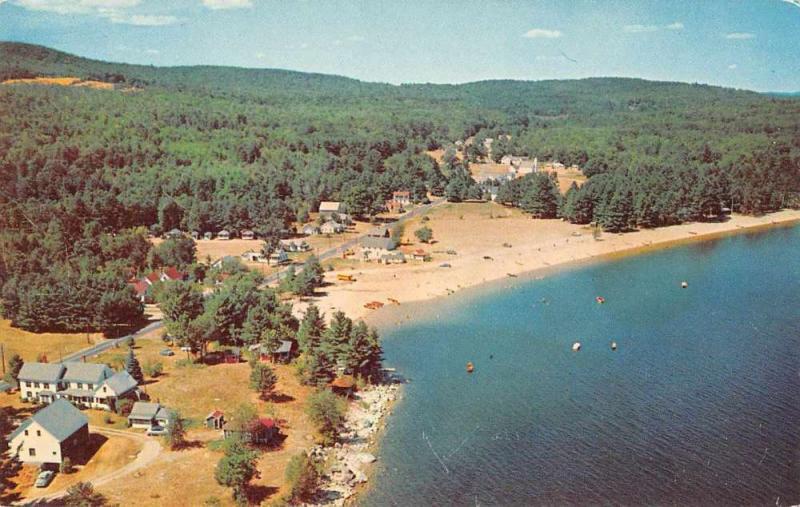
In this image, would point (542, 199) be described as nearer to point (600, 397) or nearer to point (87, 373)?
point (600, 397)

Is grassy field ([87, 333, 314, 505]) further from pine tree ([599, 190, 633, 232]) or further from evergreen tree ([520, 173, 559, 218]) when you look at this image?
evergreen tree ([520, 173, 559, 218])

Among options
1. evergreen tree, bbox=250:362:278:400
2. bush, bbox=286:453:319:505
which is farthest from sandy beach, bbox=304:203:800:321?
bush, bbox=286:453:319:505

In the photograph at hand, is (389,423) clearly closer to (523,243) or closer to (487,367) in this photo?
(487,367)

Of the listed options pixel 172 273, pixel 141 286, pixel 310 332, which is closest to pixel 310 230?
Result: pixel 172 273

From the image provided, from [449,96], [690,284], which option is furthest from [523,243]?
[449,96]

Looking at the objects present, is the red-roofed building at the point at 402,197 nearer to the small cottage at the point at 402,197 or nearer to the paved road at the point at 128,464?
the small cottage at the point at 402,197

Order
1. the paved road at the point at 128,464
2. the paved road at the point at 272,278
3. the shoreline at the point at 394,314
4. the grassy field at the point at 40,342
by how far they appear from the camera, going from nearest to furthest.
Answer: the paved road at the point at 128,464, the shoreline at the point at 394,314, the grassy field at the point at 40,342, the paved road at the point at 272,278

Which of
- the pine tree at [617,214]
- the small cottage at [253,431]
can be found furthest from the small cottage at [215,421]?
the pine tree at [617,214]
